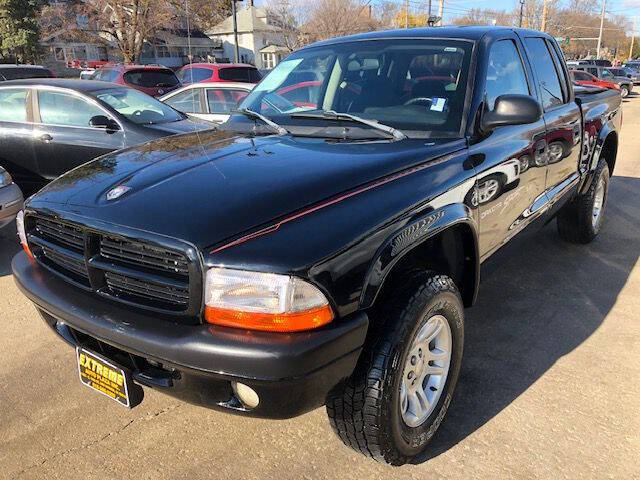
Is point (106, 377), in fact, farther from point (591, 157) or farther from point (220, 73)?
point (220, 73)

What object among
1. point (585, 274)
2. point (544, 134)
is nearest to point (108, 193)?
point (544, 134)

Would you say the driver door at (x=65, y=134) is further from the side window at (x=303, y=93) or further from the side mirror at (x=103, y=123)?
the side window at (x=303, y=93)

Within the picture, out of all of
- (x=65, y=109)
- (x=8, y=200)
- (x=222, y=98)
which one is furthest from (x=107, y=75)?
(x=8, y=200)

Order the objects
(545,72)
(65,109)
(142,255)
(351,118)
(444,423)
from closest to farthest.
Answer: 1. (142,255)
2. (444,423)
3. (351,118)
4. (545,72)
5. (65,109)

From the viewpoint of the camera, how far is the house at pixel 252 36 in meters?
56.7

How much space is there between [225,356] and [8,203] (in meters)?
4.13

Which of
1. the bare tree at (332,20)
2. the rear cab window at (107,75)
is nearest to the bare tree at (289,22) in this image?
the bare tree at (332,20)

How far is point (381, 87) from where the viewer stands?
3213mm

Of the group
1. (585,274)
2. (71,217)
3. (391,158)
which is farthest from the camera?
(585,274)

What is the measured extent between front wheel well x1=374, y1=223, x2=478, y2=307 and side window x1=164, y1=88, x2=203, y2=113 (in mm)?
7566

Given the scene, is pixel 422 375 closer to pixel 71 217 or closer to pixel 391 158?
pixel 391 158

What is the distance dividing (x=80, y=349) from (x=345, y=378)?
115cm

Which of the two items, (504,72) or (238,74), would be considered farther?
(238,74)

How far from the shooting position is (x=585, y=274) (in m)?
4.65
